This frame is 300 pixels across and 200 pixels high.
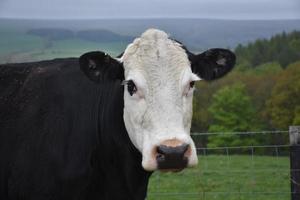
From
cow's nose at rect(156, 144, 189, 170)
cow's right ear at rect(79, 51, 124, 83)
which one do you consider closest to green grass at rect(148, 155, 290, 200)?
cow's right ear at rect(79, 51, 124, 83)

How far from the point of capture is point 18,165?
5.66 meters

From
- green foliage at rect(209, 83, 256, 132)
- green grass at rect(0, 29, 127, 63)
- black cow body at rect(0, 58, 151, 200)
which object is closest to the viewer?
black cow body at rect(0, 58, 151, 200)

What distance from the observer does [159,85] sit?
198 inches

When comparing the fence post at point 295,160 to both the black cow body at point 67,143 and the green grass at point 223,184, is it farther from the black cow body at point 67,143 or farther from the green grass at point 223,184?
the black cow body at point 67,143

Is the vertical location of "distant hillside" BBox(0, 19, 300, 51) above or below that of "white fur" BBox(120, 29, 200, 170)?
above

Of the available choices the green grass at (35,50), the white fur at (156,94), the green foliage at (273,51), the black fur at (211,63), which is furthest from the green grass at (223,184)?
the green foliage at (273,51)

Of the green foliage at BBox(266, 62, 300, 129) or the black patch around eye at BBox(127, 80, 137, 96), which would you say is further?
the green foliage at BBox(266, 62, 300, 129)

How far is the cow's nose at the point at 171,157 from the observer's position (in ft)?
15.2

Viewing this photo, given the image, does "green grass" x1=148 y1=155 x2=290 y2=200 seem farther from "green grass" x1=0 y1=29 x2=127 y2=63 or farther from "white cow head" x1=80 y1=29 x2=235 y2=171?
"green grass" x1=0 y1=29 x2=127 y2=63

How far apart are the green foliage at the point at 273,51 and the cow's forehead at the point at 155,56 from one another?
75.5 meters

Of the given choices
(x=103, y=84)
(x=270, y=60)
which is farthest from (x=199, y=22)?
(x=103, y=84)

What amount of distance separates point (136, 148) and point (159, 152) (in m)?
0.83

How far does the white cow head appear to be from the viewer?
4.73m

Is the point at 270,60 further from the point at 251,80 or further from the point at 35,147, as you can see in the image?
the point at 35,147
